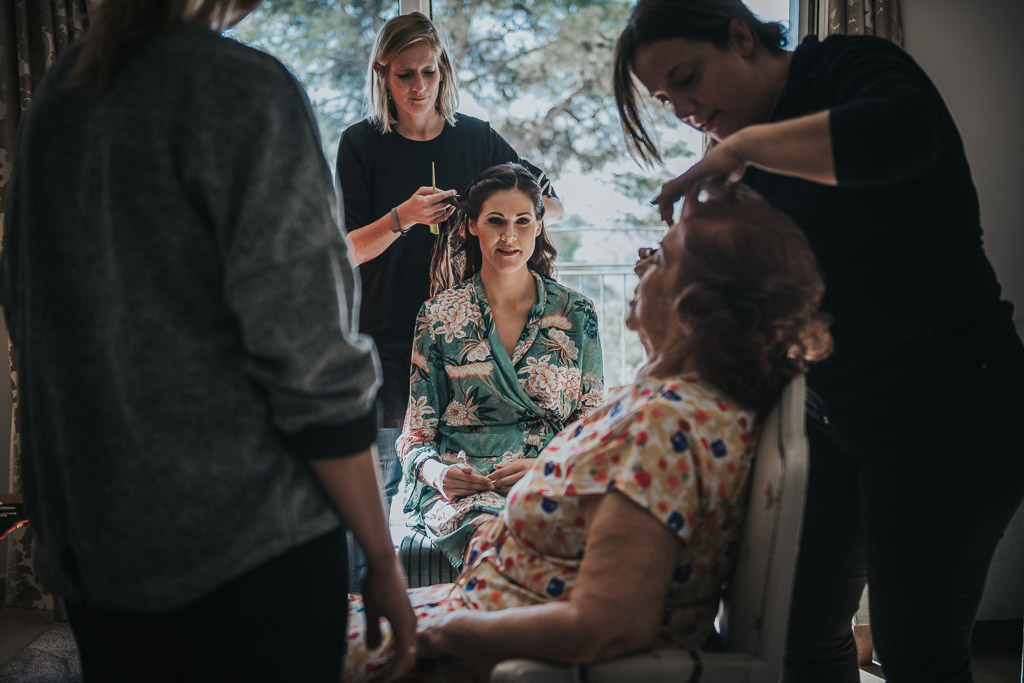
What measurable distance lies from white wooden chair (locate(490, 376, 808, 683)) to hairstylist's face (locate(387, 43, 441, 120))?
1.64 m

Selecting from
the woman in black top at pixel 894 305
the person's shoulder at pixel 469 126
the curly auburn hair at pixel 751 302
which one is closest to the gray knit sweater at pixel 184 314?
the curly auburn hair at pixel 751 302

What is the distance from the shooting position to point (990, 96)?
2674 mm

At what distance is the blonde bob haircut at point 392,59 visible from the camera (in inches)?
86.7

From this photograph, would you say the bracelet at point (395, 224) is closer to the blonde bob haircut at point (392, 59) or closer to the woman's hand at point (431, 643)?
the blonde bob haircut at point (392, 59)

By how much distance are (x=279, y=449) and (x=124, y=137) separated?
292 mm

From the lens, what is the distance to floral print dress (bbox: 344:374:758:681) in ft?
2.98

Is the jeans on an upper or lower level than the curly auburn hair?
lower

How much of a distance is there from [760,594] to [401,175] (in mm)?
1773

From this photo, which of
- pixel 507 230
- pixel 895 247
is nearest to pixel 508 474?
pixel 507 230

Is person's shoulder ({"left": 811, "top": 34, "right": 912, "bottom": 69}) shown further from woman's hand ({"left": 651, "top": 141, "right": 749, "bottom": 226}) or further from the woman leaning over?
the woman leaning over

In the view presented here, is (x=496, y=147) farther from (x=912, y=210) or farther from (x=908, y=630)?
(x=908, y=630)

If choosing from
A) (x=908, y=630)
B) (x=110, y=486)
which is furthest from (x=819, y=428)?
(x=110, y=486)

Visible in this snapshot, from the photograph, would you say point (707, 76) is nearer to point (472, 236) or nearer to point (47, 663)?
point (472, 236)

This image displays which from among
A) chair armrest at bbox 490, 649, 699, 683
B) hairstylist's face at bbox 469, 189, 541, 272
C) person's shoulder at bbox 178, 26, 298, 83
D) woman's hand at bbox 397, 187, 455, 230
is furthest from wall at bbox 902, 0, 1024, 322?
person's shoulder at bbox 178, 26, 298, 83
